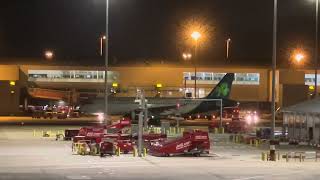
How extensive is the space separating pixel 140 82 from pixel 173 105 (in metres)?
30.6

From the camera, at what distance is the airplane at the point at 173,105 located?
85688mm

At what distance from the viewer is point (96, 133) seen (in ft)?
155

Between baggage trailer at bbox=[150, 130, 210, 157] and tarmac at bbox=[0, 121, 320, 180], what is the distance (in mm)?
793

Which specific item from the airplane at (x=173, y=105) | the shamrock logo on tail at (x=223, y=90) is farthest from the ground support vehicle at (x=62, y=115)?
the shamrock logo on tail at (x=223, y=90)

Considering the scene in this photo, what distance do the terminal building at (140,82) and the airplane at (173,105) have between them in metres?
19.9

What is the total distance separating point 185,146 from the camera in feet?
142

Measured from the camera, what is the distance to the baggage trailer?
42.8 metres

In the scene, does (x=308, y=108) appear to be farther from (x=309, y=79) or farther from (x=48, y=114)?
(x=309, y=79)

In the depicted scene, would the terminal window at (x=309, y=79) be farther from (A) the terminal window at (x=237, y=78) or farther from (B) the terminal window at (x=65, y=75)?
(B) the terminal window at (x=65, y=75)

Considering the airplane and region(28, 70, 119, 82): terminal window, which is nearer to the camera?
the airplane

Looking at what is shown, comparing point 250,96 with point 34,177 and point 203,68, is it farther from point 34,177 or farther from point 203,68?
point 34,177

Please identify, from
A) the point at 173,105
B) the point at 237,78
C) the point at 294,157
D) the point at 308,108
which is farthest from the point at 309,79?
the point at 294,157

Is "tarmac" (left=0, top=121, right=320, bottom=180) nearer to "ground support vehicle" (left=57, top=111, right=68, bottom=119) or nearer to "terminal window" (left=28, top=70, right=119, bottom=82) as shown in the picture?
"ground support vehicle" (left=57, top=111, right=68, bottom=119)

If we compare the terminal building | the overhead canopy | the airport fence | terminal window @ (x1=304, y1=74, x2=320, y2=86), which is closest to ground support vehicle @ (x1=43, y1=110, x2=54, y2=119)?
the terminal building
